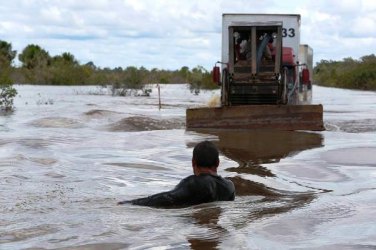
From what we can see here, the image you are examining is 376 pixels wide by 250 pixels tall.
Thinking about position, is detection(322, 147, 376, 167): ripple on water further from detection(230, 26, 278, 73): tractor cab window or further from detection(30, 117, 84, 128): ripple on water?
detection(30, 117, 84, 128): ripple on water

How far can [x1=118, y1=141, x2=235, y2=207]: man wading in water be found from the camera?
6.63 meters

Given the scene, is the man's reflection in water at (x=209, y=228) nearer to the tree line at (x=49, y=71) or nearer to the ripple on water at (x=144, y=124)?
the ripple on water at (x=144, y=124)

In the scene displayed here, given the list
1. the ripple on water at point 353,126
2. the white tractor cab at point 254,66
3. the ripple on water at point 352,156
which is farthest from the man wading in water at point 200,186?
the ripple on water at point 353,126

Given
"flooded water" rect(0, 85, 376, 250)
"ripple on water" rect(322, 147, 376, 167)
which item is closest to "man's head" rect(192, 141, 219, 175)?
"flooded water" rect(0, 85, 376, 250)

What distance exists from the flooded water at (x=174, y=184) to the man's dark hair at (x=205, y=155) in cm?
Answer: 43

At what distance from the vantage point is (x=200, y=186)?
22.0ft

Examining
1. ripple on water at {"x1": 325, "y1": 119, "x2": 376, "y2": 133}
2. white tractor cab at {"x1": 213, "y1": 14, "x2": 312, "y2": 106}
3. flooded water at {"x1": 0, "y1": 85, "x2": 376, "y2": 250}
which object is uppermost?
white tractor cab at {"x1": 213, "y1": 14, "x2": 312, "y2": 106}

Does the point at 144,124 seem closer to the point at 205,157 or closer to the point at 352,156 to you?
the point at 352,156

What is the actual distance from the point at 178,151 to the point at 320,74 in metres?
114

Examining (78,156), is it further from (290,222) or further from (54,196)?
(290,222)

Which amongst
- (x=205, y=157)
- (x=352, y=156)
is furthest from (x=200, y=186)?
(x=352, y=156)

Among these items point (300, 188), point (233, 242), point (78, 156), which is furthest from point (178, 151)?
point (233, 242)

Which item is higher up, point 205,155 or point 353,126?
point 205,155

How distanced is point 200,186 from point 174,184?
232cm
